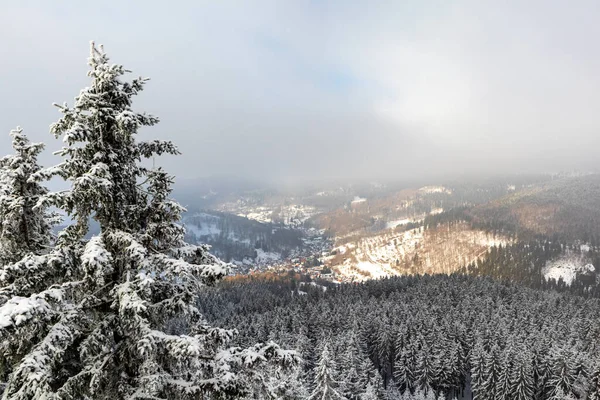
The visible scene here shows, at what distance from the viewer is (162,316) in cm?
929

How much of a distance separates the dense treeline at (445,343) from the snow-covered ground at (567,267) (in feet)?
268

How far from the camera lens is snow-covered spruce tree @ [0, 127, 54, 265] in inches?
452

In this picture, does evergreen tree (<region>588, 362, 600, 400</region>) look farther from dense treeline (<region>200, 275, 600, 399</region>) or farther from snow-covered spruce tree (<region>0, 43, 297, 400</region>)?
snow-covered spruce tree (<region>0, 43, 297, 400</region>)

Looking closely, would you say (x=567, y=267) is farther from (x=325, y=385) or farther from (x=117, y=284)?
(x=117, y=284)

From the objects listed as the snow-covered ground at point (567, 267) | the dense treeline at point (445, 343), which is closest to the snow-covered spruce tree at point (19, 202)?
the dense treeline at point (445, 343)

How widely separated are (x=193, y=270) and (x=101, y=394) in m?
3.84

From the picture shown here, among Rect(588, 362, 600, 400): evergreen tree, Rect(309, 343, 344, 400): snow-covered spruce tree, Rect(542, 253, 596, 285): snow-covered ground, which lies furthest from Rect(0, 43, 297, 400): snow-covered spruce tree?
Rect(542, 253, 596, 285): snow-covered ground

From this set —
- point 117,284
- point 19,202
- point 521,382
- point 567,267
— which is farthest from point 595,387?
point 567,267

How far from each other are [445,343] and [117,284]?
66.1 metres

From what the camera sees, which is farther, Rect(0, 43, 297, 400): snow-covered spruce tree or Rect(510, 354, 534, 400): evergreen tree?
Rect(510, 354, 534, 400): evergreen tree

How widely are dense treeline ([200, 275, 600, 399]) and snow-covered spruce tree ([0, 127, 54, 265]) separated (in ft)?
98.5

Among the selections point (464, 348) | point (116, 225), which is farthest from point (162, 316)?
point (464, 348)

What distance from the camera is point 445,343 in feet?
201

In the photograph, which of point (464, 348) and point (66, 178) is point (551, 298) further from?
point (66, 178)
